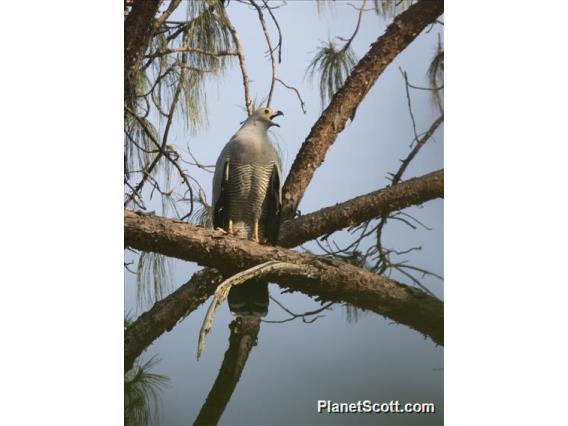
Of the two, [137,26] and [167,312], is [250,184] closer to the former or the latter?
[167,312]

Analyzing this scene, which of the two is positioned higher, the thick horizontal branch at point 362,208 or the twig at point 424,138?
the twig at point 424,138

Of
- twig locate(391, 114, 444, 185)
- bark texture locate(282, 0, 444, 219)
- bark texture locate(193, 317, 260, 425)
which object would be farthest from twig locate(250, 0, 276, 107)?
bark texture locate(193, 317, 260, 425)

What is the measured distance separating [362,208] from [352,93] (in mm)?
384

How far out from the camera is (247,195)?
8.09 ft

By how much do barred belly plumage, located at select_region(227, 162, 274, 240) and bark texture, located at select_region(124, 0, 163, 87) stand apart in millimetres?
474

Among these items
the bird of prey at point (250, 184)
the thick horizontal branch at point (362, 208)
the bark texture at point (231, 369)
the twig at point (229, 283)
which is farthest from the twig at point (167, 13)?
the bark texture at point (231, 369)

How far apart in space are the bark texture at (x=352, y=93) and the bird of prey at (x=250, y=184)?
59mm

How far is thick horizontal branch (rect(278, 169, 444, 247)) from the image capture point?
2287mm

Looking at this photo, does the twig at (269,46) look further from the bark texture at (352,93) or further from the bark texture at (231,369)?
the bark texture at (231,369)

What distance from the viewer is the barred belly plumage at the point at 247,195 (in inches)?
96.2

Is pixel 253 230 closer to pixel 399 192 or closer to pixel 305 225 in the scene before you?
pixel 305 225

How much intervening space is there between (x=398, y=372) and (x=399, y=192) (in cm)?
54

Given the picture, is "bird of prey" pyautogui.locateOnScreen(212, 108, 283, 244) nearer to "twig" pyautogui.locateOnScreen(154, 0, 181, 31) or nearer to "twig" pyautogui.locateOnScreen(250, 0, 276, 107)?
"twig" pyautogui.locateOnScreen(250, 0, 276, 107)

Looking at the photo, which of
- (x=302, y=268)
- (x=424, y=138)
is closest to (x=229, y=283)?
(x=302, y=268)
